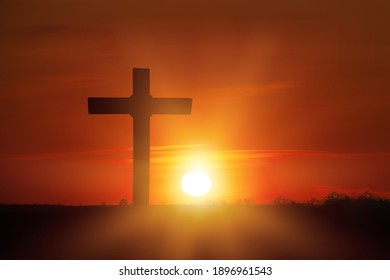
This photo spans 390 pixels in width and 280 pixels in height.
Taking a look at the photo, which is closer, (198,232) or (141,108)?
(198,232)

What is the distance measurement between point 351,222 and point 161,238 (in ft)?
10.5

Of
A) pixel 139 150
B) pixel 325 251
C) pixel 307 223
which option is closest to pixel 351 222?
pixel 307 223

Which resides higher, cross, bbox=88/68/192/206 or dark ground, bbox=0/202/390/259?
cross, bbox=88/68/192/206

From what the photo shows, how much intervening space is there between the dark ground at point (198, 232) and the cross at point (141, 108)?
144cm

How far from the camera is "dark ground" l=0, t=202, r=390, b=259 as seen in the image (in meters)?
12.7

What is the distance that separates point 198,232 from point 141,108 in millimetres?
3559

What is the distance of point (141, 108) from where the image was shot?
16.4m

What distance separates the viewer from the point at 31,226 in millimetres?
14164

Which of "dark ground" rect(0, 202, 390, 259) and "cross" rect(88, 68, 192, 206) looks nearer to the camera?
"dark ground" rect(0, 202, 390, 259)

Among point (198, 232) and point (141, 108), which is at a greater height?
point (141, 108)

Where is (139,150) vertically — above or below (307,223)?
above

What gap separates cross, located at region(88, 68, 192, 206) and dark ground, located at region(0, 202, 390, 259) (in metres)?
1.44

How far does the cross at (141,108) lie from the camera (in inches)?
639

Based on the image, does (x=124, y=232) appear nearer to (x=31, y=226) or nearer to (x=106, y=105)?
(x=31, y=226)
